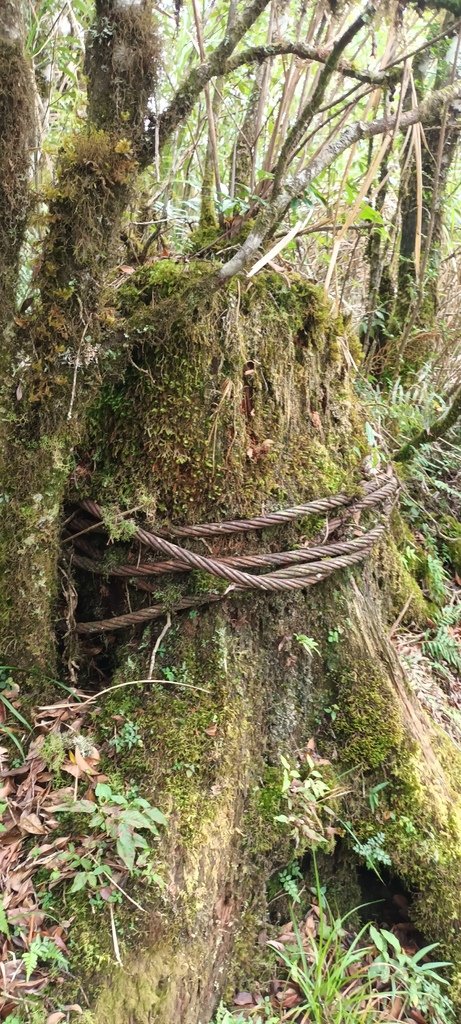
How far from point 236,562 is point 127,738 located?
0.63 metres

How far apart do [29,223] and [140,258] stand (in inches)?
21.5

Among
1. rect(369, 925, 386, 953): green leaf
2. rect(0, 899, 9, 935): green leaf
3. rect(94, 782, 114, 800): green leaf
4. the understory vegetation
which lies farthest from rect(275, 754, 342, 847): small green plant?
rect(0, 899, 9, 935): green leaf

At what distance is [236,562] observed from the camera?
1881 mm

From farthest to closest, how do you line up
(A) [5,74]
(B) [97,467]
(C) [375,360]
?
(C) [375,360], (B) [97,467], (A) [5,74]

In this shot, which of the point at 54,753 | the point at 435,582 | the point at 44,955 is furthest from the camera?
the point at 435,582

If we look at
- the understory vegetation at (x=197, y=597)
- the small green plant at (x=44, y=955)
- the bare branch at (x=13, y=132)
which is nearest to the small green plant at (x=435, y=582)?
the understory vegetation at (x=197, y=597)

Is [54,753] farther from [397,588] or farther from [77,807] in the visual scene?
[397,588]

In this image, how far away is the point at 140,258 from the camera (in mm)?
2104

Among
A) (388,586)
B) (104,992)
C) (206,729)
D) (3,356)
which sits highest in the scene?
(3,356)

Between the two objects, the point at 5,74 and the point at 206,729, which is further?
the point at 206,729

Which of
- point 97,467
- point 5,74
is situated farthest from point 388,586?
point 5,74

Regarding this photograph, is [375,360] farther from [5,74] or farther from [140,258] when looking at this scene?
[5,74]

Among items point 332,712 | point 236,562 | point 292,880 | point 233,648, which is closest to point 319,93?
point 236,562

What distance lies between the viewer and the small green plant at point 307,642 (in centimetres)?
205
